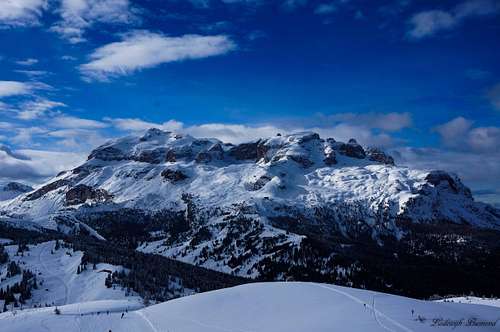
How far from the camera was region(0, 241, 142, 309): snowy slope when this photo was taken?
127 metres

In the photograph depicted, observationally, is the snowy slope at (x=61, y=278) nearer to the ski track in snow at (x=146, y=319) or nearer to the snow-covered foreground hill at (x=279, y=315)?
the ski track in snow at (x=146, y=319)

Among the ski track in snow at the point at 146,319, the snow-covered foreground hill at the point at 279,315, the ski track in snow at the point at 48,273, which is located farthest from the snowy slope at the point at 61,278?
the snow-covered foreground hill at the point at 279,315

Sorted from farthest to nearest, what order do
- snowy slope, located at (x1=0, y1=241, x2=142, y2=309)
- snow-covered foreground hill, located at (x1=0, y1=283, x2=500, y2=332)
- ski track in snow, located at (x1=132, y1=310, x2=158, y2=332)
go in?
1. snowy slope, located at (x1=0, y1=241, x2=142, y2=309)
2. ski track in snow, located at (x1=132, y1=310, x2=158, y2=332)
3. snow-covered foreground hill, located at (x1=0, y1=283, x2=500, y2=332)

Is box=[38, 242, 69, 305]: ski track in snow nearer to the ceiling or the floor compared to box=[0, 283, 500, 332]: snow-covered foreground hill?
nearer to the floor

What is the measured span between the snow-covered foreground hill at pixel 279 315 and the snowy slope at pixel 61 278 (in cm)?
6970

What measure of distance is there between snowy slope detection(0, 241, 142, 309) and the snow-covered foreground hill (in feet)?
229

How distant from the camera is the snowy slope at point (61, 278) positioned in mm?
127250

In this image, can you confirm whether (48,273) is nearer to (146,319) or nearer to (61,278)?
(61,278)

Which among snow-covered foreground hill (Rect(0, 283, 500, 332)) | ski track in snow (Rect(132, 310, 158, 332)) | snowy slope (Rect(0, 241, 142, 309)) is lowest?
snowy slope (Rect(0, 241, 142, 309))

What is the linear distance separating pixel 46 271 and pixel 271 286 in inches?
5213

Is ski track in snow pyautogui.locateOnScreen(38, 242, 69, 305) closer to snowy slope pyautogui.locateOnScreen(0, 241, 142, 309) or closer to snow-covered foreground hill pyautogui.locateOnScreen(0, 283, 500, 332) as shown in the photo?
snowy slope pyautogui.locateOnScreen(0, 241, 142, 309)

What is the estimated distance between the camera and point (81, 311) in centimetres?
4525

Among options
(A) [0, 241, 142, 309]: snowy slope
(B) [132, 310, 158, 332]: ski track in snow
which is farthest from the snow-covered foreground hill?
(A) [0, 241, 142, 309]: snowy slope

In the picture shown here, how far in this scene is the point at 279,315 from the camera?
3519cm
